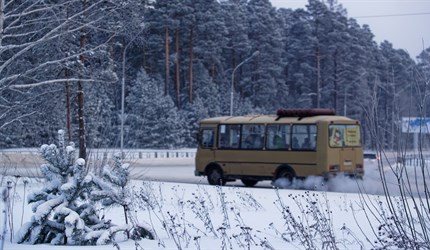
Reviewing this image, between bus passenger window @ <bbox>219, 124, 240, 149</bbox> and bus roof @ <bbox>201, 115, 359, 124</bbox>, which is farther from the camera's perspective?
bus passenger window @ <bbox>219, 124, 240, 149</bbox>

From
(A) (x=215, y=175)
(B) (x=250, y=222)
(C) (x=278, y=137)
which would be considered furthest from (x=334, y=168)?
(B) (x=250, y=222)

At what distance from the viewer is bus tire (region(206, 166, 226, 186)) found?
90.6 ft

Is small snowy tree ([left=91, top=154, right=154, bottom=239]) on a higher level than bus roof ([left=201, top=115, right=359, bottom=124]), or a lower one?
lower

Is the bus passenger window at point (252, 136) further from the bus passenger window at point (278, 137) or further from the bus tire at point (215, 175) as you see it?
the bus tire at point (215, 175)

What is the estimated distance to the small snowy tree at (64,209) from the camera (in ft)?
32.1

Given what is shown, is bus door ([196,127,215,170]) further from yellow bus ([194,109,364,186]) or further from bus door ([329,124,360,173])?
bus door ([329,124,360,173])

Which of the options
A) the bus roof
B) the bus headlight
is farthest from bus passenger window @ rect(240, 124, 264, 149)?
the bus headlight

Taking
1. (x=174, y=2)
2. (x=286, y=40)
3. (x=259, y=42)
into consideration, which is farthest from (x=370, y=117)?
(x=286, y=40)

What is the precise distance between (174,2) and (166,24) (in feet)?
6.92

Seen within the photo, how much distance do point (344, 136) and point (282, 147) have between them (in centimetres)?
225

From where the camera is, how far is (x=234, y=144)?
27.7 m

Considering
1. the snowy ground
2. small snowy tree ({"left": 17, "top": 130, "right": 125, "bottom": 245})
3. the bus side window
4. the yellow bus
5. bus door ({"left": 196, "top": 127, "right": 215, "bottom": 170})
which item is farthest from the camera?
the bus side window

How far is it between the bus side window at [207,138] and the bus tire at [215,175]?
984 millimetres

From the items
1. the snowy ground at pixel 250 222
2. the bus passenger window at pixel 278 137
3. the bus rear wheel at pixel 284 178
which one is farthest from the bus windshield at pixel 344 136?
the snowy ground at pixel 250 222
